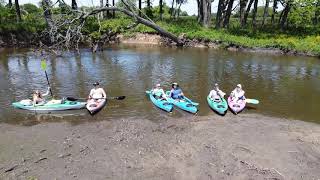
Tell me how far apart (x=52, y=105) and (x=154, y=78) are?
8590 millimetres

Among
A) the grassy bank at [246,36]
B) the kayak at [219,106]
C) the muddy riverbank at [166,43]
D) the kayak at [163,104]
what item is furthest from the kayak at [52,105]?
the grassy bank at [246,36]

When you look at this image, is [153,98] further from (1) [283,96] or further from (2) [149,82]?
(1) [283,96]

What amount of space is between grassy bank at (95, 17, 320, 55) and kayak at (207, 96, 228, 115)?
2077 cm

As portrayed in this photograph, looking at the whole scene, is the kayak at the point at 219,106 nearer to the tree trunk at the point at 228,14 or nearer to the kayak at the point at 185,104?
the kayak at the point at 185,104

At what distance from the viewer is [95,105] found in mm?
17781

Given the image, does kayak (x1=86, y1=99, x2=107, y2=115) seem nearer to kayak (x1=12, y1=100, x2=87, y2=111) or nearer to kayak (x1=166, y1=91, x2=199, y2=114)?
kayak (x1=12, y1=100, x2=87, y2=111)

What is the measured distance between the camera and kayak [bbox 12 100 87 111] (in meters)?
17.7

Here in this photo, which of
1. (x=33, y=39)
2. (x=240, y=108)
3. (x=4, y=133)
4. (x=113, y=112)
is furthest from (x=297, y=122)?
(x=33, y=39)

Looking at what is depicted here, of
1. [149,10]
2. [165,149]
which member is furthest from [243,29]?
[165,149]

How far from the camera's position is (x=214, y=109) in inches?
709

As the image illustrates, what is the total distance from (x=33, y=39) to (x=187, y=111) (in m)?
26.9

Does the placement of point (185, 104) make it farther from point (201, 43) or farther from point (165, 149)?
point (201, 43)

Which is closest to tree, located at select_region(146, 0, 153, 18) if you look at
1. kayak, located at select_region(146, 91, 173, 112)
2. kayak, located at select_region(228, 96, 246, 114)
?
kayak, located at select_region(146, 91, 173, 112)

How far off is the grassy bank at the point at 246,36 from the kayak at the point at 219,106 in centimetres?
2077
